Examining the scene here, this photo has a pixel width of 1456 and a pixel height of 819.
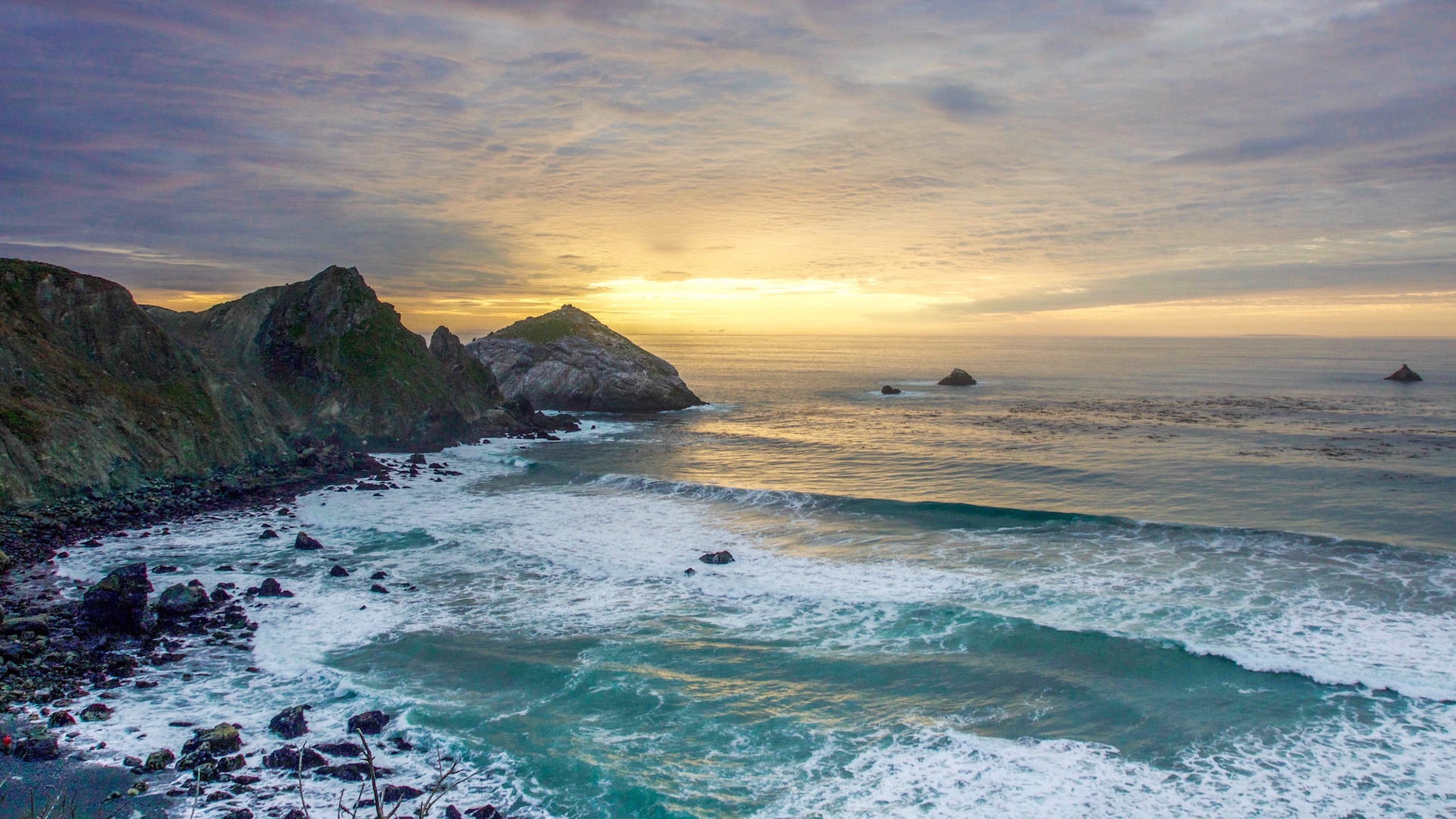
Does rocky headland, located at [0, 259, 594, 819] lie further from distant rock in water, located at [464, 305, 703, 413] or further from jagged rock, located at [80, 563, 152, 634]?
distant rock in water, located at [464, 305, 703, 413]

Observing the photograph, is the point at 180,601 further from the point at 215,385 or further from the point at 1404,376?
the point at 1404,376

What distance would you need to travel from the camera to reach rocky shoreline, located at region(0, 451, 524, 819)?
38.8 ft

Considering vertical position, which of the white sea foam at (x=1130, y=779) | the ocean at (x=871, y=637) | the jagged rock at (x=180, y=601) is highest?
the jagged rock at (x=180, y=601)

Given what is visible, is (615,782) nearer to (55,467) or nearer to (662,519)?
(662,519)

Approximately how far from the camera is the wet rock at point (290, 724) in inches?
540

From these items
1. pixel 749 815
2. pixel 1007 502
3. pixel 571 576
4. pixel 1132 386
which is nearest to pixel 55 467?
pixel 571 576

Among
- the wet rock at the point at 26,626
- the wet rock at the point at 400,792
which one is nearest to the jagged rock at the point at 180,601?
the wet rock at the point at 26,626

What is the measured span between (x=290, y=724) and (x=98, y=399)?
1088 inches

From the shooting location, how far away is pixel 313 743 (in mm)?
13430

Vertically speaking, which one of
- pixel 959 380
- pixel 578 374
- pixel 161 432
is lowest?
pixel 161 432

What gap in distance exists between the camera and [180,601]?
19219 millimetres

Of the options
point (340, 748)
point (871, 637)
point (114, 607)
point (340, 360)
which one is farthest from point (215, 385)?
point (871, 637)

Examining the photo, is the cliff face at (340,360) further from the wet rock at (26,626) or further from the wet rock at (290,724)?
the wet rock at (290,724)

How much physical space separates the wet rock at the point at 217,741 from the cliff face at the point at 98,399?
20.7 metres
